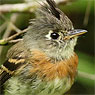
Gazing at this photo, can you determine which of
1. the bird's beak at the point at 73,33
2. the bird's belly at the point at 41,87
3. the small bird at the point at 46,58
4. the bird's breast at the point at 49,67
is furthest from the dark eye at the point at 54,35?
the bird's belly at the point at 41,87

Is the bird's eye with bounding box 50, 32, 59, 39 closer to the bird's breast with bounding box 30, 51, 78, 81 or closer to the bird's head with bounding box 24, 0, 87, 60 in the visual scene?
the bird's head with bounding box 24, 0, 87, 60

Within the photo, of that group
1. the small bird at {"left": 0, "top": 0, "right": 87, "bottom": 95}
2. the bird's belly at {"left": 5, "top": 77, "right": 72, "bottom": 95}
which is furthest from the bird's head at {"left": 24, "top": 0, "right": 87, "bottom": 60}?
the bird's belly at {"left": 5, "top": 77, "right": 72, "bottom": 95}

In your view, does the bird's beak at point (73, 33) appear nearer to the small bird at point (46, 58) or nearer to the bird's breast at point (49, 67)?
the small bird at point (46, 58)

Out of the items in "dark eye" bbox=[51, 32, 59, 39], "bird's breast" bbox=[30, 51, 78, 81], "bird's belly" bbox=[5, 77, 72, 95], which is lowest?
"bird's belly" bbox=[5, 77, 72, 95]

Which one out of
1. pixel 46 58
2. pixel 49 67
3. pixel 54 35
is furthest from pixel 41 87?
pixel 54 35

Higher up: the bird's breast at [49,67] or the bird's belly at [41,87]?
the bird's breast at [49,67]

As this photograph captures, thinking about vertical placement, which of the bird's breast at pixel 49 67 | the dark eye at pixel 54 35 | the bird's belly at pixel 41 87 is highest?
the dark eye at pixel 54 35

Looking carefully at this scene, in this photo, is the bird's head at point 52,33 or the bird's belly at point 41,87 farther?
the bird's head at point 52,33

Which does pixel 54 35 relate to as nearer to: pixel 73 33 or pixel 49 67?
pixel 73 33
